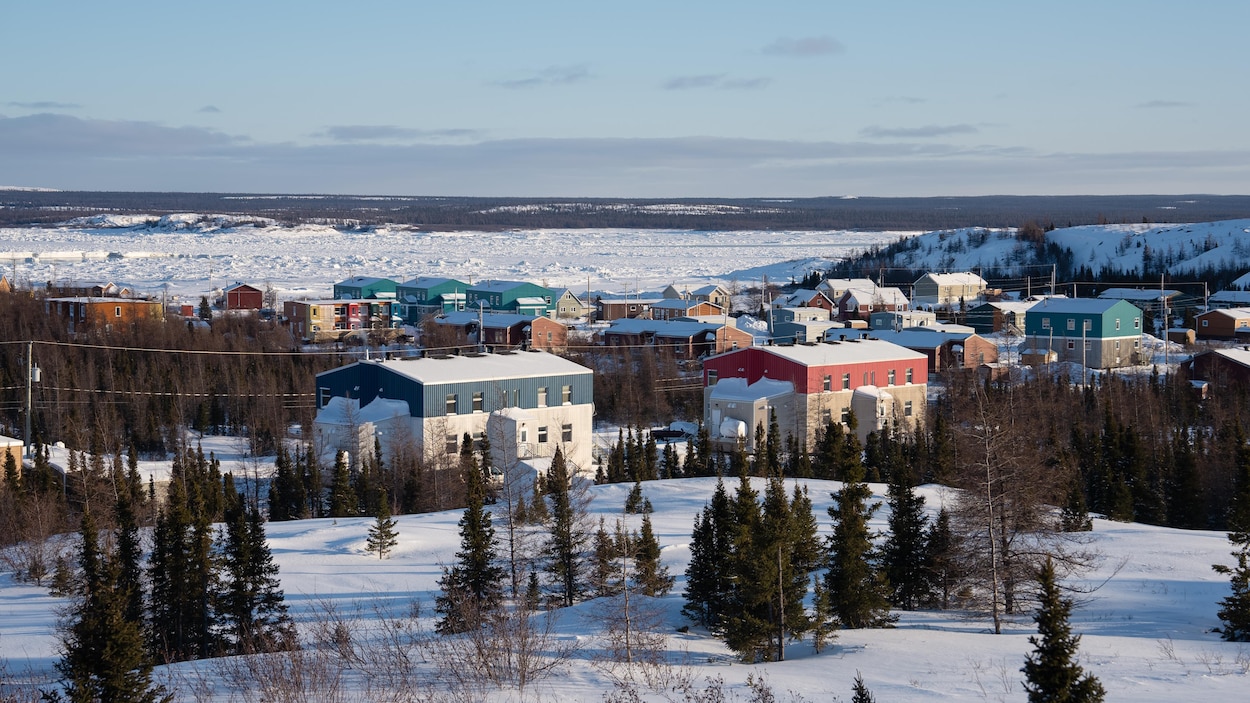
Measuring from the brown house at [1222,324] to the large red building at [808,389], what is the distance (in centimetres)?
2757

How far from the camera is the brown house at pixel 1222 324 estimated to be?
62.1m

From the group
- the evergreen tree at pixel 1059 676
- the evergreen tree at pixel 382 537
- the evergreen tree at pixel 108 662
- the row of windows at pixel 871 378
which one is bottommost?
the evergreen tree at pixel 382 537

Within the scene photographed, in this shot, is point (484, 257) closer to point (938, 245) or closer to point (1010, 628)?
point (938, 245)

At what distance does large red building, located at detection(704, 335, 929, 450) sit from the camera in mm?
39125

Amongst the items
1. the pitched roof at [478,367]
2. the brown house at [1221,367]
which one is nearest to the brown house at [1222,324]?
the brown house at [1221,367]

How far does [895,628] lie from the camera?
16.5 m

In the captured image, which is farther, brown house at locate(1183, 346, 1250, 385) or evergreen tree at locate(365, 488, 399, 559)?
brown house at locate(1183, 346, 1250, 385)

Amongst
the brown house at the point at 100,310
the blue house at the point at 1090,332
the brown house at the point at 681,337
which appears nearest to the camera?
the blue house at the point at 1090,332

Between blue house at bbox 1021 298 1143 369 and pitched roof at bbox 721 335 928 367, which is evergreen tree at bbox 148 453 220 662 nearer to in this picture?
pitched roof at bbox 721 335 928 367

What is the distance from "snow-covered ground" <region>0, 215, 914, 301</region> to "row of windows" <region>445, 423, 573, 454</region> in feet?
157

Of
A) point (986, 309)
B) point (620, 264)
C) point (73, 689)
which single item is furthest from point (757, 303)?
point (73, 689)

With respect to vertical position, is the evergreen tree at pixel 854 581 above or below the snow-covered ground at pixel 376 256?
below

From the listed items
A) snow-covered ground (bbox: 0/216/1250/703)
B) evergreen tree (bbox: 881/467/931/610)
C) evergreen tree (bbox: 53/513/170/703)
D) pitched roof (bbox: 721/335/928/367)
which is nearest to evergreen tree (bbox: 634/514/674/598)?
snow-covered ground (bbox: 0/216/1250/703)

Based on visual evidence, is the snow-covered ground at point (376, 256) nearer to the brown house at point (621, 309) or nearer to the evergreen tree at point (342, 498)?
the brown house at point (621, 309)
